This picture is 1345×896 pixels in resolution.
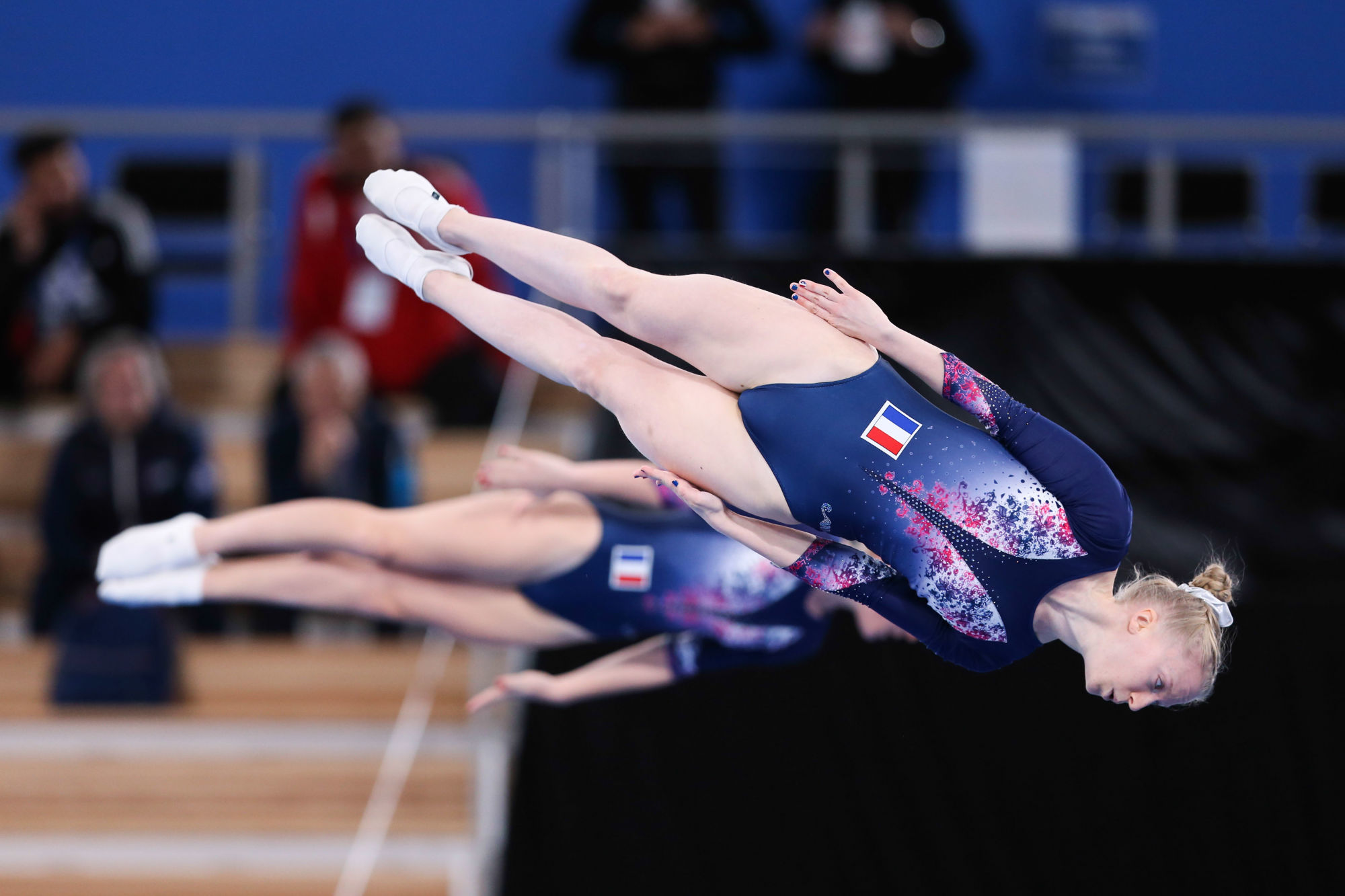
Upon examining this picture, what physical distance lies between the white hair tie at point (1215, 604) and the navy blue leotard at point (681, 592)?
100cm

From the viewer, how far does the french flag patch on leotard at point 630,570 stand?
3572 millimetres

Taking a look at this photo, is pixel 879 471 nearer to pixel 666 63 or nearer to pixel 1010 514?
pixel 1010 514

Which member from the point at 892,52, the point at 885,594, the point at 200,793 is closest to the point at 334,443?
the point at 200,793

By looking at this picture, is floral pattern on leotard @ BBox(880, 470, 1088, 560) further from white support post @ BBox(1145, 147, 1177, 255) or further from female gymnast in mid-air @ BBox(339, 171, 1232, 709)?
white support post @ BBox(1145, 147, 1177, 255)

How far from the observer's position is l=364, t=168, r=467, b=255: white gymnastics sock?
124 inches

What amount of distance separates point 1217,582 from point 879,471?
0.78 meters

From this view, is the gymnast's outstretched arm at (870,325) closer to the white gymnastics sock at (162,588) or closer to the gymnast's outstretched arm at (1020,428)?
the gymnast's outstretched arm at (1020,428)

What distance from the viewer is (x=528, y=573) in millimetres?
3588

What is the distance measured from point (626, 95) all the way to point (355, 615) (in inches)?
110

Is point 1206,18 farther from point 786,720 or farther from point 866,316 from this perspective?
point 866,316

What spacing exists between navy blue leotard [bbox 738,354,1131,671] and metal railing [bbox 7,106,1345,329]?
3165 millimetres

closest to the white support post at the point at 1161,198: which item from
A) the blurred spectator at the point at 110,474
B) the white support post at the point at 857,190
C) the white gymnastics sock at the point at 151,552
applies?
the white support post at the point at 857,190

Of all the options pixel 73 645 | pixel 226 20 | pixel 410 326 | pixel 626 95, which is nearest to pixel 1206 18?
pixel 626 95

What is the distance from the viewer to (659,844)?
4.92 meters
